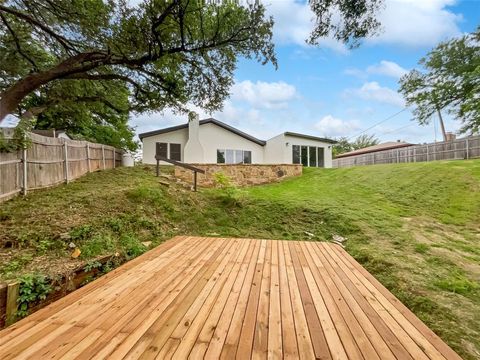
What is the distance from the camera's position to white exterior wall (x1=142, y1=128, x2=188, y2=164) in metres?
14.1

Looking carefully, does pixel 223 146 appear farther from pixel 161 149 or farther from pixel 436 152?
pixel 436 152

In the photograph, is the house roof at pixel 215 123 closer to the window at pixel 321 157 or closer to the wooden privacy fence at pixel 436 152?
the window at pixel 321 157

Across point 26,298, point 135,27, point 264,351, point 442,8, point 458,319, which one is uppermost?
point 442,8

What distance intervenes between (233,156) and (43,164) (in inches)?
405

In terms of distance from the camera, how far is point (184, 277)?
2889mm

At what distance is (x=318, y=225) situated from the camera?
20.2 ft

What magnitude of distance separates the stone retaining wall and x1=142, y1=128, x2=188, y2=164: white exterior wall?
4565 mm

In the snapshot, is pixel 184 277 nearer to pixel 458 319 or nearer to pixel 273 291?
pixel 273 291

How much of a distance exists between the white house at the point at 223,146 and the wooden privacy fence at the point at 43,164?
16.0ft

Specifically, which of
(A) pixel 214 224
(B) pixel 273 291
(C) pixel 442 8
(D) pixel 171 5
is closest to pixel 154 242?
(A) pixel 214 224

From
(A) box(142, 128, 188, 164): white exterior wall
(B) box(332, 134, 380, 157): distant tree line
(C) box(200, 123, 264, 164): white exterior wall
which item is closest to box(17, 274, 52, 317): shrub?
(A) box(142, 128, 188, 164): white exterior wall

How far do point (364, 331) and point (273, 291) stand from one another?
0.91 m

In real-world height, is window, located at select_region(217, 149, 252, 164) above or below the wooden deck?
above

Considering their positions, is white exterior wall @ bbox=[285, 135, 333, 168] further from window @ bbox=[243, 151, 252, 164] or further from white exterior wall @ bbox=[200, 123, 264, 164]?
window @ bbox=[243, 151, 252, 164]
